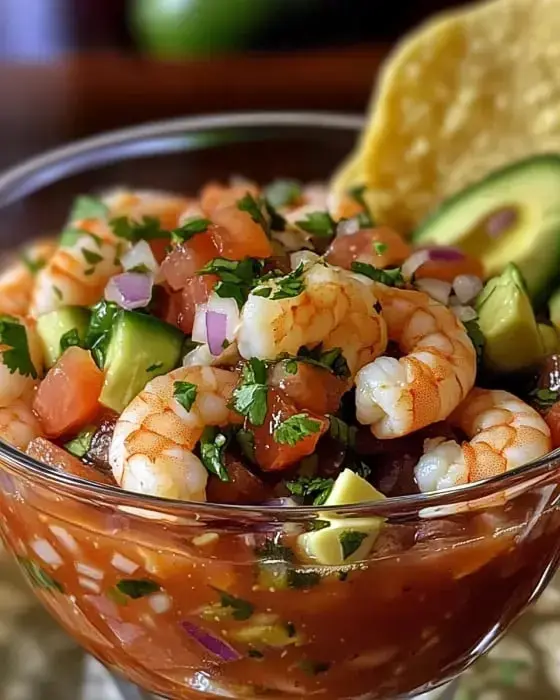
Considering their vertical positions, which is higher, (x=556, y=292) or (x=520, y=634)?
(x=556, y=292)

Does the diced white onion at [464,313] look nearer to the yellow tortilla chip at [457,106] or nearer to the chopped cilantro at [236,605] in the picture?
the chopped cilantro at [236,605]

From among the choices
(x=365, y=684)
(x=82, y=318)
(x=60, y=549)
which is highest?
(x=82, y=318)

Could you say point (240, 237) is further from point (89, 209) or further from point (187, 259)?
point (89, 209)

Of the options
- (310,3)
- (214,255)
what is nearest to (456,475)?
(214,255)

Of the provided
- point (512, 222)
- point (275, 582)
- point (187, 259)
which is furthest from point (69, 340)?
point (512, 222)

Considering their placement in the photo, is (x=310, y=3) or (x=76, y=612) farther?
(x=310, y=3)

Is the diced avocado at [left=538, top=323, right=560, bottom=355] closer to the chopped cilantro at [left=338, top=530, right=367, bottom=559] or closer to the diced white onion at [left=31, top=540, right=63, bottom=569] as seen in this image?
the chopped cilantro at [left=338, top=530, right=367, bottom=559]

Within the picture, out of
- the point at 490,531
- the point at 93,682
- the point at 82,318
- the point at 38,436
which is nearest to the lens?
the point at 490,531

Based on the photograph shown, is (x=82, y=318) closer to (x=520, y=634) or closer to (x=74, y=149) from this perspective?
(x=74, y=149)
